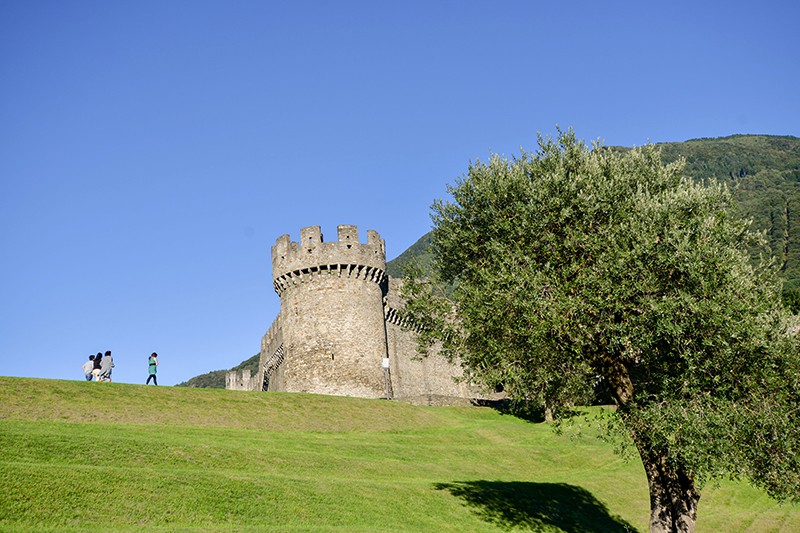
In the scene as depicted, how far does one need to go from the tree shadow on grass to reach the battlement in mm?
21674

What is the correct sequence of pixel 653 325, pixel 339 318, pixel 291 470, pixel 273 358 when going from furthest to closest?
pixel 273 358, pixel 339 318, pixel 291 470, pixel 653 325

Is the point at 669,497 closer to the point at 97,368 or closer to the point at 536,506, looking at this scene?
the point at 536,506

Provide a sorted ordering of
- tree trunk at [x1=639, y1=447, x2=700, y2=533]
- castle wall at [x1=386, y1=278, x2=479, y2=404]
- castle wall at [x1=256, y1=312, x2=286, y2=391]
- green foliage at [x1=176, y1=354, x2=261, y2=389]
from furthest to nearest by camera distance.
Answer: green foliage at [x1=176, y1=354, x2=261, y2=389] → castle wall at [x1=256, y1=312, x2=286, y2=391] → castle wall at [x1=386, y1=278, x2=479, y2=404] → tree trunk at [x1=639, y1=447, x2=700, y2=533]

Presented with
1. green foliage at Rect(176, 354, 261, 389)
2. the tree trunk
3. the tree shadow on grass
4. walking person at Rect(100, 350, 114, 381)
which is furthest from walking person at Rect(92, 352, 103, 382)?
green foliage at Rect(176, 354, 261, 389)

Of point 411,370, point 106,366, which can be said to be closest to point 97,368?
point 106,366

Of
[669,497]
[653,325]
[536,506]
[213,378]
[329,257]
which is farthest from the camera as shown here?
[213,378]

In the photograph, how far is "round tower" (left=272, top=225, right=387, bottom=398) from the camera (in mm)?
44844

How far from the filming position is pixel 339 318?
45969 millimetres

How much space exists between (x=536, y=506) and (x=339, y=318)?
22.8 meters

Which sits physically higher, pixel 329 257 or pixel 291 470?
pixel 329 257

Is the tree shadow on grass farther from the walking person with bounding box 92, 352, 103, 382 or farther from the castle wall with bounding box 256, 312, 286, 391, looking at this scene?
the castle wall with bounding box 256, 312, 286, 391

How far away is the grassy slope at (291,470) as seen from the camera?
17786 millimetres

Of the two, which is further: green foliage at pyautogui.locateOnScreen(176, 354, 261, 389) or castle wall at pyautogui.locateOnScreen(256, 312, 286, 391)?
green foliage at pyautogui.locateOnScreen(176, 354, 261, 389)

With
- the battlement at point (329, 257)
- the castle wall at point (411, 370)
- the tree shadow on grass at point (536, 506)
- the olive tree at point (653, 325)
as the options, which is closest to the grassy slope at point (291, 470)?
the tree shadow on grass at point (536, 506)
